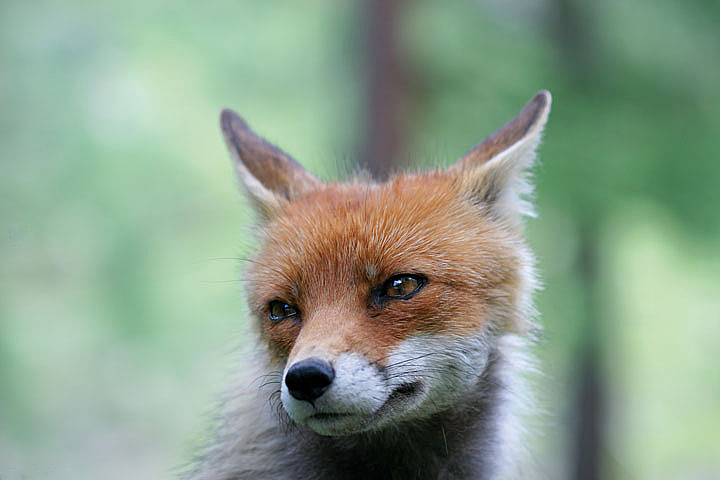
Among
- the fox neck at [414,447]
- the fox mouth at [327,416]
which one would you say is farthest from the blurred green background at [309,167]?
the fox mouth at [327,416]

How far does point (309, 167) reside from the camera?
1571 cm

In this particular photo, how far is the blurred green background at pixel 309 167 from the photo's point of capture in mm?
11148

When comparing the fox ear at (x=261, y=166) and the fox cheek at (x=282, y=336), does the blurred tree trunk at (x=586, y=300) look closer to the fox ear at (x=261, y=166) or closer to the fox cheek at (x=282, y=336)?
the fox ear at (x=261, y=166)

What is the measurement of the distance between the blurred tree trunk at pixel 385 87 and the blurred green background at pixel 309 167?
0.71 ft

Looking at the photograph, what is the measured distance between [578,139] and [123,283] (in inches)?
355

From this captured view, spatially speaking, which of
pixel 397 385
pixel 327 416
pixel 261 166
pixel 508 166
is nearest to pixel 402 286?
pixel 397 385

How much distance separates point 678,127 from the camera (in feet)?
36.0

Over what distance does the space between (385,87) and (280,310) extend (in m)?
9.35

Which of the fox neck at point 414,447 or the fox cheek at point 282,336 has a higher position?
the fox cheek at point 282,336

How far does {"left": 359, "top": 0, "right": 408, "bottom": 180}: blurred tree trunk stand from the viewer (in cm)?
1327

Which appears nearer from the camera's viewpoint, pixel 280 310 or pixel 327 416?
pixel 327 416

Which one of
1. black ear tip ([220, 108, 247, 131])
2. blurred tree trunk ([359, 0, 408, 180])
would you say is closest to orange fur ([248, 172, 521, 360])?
black ear tip ([220, 108, 247, 131])

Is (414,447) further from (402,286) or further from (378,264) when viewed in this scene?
(378,264)

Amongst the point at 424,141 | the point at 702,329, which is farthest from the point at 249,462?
the point at 702,329
